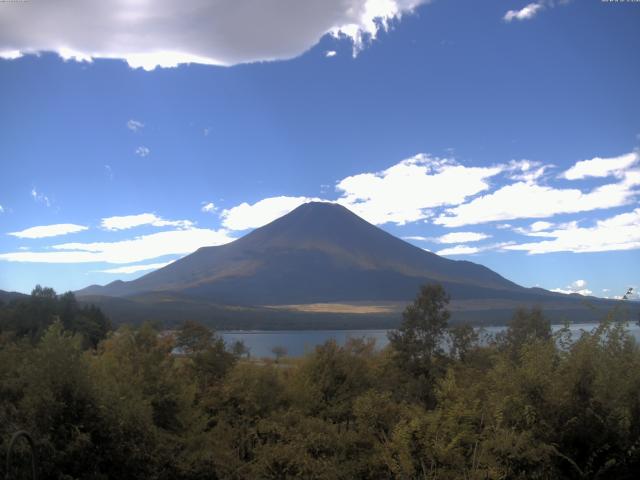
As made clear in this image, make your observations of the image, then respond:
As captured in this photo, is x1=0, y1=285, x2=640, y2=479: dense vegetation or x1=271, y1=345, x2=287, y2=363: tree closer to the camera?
x1=0, y1=285, x2=640, y2=479: dense vegetation

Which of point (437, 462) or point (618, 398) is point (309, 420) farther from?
point (618, 398)

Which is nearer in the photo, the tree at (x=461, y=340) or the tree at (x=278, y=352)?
→ the tree at (x=461, y=340)

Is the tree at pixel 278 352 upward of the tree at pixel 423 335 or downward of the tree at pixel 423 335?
downward

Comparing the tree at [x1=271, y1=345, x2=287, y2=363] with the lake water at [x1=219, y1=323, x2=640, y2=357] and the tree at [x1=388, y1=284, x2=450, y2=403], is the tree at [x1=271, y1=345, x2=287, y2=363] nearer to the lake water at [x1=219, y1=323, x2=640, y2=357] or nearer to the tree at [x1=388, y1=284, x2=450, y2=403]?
the lake water at [x1=219, y1=323, x2=640, y2=357]

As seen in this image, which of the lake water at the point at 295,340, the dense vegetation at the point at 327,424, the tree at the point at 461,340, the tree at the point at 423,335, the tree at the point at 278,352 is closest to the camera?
the dense vegetation at the point at 327,424

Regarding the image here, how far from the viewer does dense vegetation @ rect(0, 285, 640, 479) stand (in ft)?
26.8

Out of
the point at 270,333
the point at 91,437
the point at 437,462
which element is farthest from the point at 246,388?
the point at 270,333

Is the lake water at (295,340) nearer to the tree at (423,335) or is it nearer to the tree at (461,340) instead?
the tree at (461,340)

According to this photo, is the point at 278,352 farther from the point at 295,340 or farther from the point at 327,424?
the point at 295,340

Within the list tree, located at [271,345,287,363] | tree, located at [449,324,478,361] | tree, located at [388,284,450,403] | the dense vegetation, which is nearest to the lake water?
tree, located at [271,345,287,363]

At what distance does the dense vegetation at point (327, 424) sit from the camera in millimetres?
8180

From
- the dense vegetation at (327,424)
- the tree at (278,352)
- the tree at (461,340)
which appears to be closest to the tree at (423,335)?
the tree at (461,340)

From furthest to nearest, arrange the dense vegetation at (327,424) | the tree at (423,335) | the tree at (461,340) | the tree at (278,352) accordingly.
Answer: the tree at (278,352) < the tree at (461,340) < the tree at (423,335) < the dense vegetation at (327,424)

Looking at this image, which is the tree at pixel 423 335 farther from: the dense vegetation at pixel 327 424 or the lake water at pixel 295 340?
the dense vegetation at pixel 327 424
